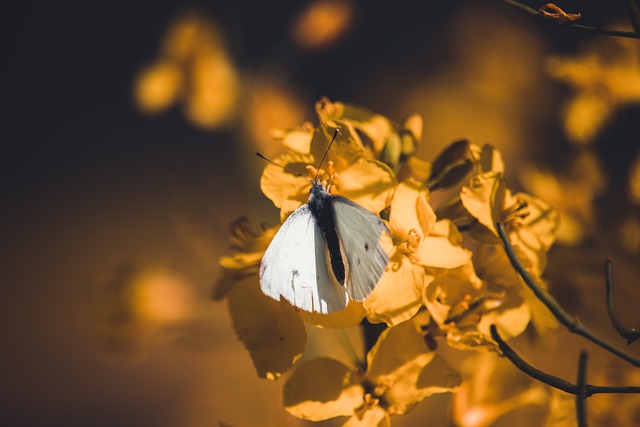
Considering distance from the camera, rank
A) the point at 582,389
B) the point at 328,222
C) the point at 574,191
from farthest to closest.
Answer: the point at 574,191 → the point at 328,222 → the point at 582,389

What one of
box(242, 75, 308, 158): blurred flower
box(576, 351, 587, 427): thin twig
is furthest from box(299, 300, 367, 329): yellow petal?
box(242, 75, 308, 158): blurred flower

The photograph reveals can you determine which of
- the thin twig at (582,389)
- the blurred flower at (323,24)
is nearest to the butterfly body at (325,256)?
the thin twig at (582,389)

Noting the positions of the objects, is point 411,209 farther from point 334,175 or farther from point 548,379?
point 548,379

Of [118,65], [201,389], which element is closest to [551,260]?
[201,389]

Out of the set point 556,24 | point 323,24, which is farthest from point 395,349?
point 323,24

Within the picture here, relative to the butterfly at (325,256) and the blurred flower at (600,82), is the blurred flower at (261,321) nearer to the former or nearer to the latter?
the butterfly at (325,256)

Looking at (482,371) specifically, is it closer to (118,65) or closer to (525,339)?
(525,339)

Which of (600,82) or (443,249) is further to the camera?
(600,82)

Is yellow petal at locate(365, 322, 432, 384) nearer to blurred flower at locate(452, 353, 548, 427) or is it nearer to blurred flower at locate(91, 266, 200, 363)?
blurred flower at locate(452, 353, 548, 427)
